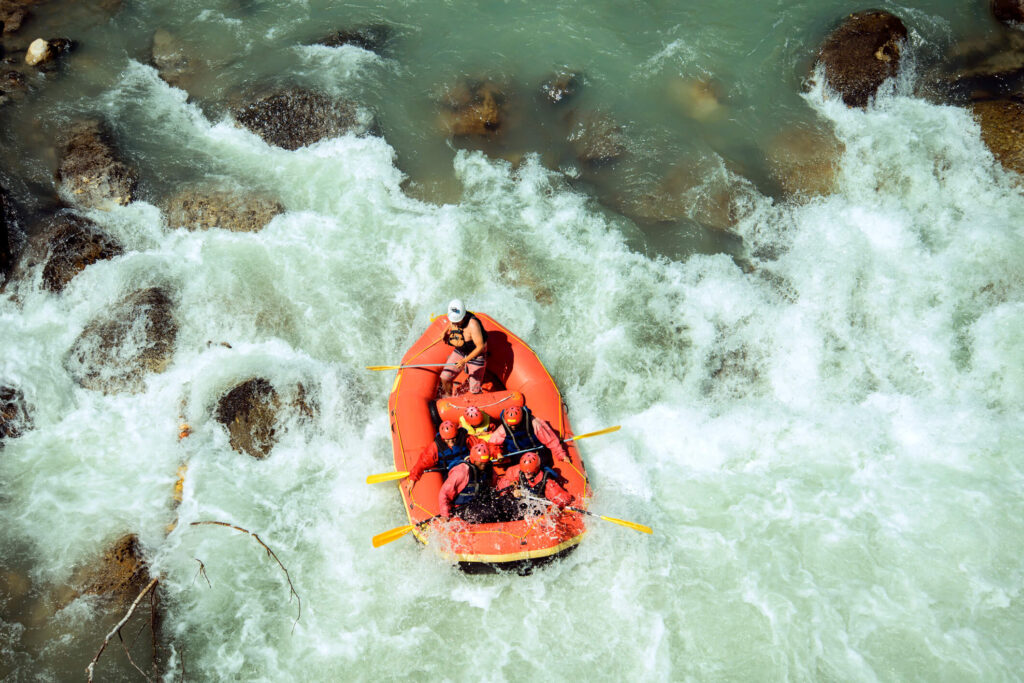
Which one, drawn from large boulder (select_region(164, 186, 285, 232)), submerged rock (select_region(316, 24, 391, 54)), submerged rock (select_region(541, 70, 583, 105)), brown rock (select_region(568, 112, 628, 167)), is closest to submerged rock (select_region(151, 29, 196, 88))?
submerged rock (select_region(316, 24, 391, 54))

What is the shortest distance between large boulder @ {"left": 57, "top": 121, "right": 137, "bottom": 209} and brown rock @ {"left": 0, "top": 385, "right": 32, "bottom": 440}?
2.85 metres

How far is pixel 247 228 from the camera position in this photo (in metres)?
8.66

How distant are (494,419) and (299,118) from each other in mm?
5737

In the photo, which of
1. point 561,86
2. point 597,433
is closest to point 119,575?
point 597,433

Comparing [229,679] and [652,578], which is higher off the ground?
[652,578]

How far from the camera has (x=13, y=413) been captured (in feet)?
23.4

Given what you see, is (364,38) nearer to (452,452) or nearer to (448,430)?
(448,430)

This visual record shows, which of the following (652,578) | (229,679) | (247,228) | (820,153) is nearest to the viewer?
(229,679)

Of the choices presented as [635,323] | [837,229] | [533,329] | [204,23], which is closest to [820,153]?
[837,229]

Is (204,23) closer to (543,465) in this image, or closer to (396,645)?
(543,465)

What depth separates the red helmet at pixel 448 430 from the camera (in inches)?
257

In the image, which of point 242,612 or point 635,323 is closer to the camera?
point 242,612

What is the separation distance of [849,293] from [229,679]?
7.68 metres

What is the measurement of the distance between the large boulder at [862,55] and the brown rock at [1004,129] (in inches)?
53.3
